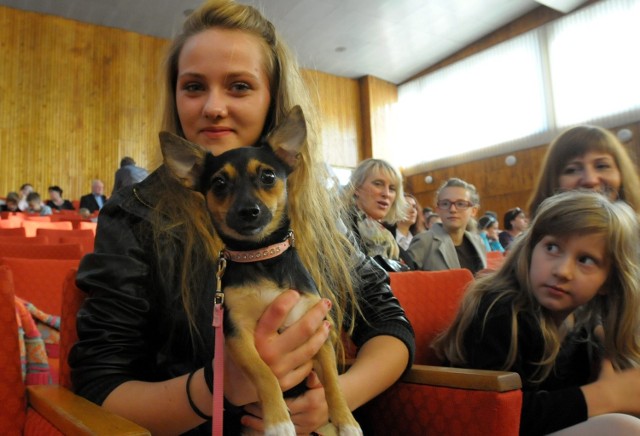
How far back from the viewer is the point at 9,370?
1062 millimetres

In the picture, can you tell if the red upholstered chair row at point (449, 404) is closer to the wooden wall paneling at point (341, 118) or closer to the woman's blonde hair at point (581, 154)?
the woman's blonde hair at point (581, 154)

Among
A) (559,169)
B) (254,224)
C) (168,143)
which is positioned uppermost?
(559,169)

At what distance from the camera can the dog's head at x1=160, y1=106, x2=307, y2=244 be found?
2.93 ft

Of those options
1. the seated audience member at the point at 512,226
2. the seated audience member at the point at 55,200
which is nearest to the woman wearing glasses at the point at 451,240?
the seated audience member at the point at 512,226

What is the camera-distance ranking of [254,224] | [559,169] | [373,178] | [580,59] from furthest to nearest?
[580,59] → [373,178] → [559,169] → [254,224]

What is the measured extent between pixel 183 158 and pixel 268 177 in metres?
0.16

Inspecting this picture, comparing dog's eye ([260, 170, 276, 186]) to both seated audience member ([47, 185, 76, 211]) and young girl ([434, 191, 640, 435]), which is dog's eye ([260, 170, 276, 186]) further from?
seated audience member ([47, 185, 76, 211])

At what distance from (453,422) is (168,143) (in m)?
0.87

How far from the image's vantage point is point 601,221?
151cm

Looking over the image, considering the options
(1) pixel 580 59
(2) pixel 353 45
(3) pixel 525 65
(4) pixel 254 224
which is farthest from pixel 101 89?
(4) pixel 254 224

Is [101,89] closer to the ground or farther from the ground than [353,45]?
closer to the ground

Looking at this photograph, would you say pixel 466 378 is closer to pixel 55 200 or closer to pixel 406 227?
pixel 406 227

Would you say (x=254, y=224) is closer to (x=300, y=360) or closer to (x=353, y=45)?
(x=300, y=360)

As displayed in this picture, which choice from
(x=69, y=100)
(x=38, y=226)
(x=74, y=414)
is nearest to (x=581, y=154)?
(x=74, y=414)
